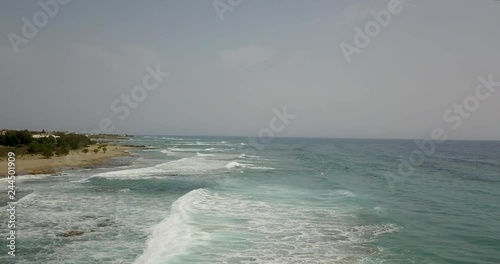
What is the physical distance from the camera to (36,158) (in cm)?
4422

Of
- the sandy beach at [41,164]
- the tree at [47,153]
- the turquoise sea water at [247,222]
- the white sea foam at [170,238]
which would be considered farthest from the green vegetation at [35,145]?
the white sea foam at [170,238]

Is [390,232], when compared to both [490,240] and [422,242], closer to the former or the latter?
[422,242]

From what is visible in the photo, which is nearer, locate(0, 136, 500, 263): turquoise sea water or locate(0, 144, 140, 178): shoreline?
locate(0, 136, 500, 263): turquoise sea water

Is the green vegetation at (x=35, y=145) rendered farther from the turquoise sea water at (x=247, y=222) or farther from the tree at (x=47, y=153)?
the turquoise sea water at (x=247, y=222)

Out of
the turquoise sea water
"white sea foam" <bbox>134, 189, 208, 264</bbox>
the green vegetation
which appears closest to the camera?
"white sea foam" <bbox>134, 189, 208, 264</bbox>

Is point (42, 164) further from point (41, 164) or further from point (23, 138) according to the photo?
point (23, 138)

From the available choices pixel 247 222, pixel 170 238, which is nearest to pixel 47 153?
pixel 247 222

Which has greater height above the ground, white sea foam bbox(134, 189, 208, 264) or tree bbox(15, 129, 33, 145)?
tree bbox(15, 129, 33, 145)

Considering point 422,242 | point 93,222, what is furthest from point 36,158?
point 422,242

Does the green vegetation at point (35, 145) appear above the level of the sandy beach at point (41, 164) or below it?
above

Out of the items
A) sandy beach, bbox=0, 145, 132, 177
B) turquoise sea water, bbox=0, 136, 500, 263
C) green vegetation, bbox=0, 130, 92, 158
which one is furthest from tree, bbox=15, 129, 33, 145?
turquoise sea water, bbox=0, 136, 500, 263

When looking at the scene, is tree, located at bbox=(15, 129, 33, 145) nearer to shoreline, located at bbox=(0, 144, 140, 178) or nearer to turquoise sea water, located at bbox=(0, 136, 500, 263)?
shoreline, located at bbox=(0, 144, 140, 178)

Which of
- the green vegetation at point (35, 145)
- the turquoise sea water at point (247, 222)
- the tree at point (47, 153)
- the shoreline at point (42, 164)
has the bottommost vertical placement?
the turquoise sea water at point (247, 222)

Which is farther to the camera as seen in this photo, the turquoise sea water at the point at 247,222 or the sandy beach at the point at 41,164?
Answer: the sandy beach at the point at 41,164
